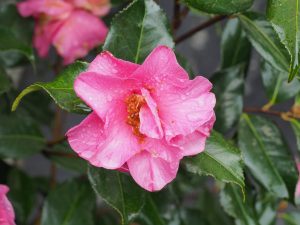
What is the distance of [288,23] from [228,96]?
32cm

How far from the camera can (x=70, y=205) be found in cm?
87

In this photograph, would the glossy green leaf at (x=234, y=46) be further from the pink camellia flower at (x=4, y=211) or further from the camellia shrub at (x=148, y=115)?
the pink camellia flower at (x=4, y=211)

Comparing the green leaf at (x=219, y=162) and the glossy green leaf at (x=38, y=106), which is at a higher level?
the green leaf at (x=219, y=162)

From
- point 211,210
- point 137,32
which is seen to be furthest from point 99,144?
point 211,210

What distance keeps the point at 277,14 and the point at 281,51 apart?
0.14 metres

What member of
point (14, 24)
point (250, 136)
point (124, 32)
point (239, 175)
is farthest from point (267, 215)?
point (14, 24)

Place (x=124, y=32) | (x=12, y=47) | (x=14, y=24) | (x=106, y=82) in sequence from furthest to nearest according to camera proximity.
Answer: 1. (x=14, y=24)
2. (x=12, y=47)
3. (x=124, y=32)
4. (x=106, y=82)

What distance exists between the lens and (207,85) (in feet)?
1.86

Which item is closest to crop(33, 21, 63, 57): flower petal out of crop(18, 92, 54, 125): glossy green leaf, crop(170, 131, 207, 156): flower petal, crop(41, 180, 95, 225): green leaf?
crop(18, 92, 54, 125): glossy green leaf

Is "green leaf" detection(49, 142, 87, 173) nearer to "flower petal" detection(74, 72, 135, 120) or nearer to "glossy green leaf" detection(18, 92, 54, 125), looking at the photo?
"glossy green leaf" detection(18, 92, 54, 125)

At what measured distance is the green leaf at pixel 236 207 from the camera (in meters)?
0.80

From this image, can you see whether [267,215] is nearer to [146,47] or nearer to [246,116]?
[246,116]

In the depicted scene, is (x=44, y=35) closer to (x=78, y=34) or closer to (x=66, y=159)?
(x=78, y=34)

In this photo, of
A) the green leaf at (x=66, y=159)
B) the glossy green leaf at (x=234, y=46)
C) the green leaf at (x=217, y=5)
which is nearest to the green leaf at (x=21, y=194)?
the green leaf at (x=66, y=159)
